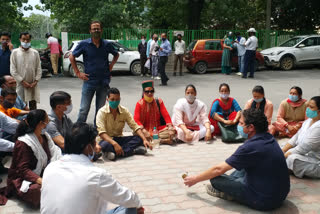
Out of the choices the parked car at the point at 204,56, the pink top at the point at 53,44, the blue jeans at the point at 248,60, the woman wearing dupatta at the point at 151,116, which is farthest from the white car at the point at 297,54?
the woman wearing dupatta at the point at 151,116

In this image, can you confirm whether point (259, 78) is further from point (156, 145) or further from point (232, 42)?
point (156, 145)

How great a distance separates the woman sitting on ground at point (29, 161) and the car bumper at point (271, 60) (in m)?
14.8

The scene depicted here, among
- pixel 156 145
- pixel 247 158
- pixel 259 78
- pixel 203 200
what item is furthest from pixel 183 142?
pixel 259 78

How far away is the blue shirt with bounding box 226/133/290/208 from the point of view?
3.45 metres

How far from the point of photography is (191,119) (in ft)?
21.8

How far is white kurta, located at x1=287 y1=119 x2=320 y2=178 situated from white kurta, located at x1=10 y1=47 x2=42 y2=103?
498 cm

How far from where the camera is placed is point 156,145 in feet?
20.4

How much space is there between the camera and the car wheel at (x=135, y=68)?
50.3ft

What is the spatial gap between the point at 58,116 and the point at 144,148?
1495 millimetres

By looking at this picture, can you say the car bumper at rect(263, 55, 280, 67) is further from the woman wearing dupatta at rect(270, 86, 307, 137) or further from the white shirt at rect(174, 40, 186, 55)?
the woman wearing dupatta at rect(270, 86, 307, 137)

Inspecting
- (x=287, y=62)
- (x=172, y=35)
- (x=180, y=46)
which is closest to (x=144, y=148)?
(x=180, y=46)

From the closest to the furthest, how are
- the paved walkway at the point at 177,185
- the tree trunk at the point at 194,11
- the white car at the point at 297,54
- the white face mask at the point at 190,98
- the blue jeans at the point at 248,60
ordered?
the paved walkway at the point at 177,185 → the white face mask at the point at 190,98 → the blue jeans at the point at 248,60 → the white car at the point at 297,54 → the tree trunk at the point at 194,11

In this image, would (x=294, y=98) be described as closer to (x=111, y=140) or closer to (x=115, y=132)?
(x=115, y=132)

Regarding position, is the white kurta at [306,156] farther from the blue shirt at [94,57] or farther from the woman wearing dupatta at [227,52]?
the woman wearing dupatta at [227,52]
